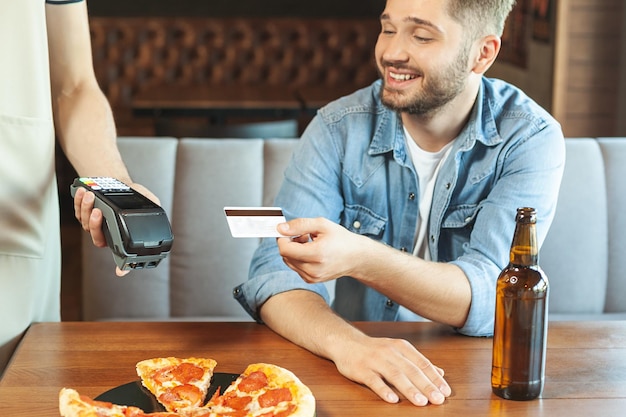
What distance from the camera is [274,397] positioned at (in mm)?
1201

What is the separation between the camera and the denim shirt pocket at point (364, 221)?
1921mm

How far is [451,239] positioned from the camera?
6.21 ft

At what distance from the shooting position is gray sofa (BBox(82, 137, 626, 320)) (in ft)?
8.34

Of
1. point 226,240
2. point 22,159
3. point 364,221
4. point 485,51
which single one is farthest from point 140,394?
point 226,240

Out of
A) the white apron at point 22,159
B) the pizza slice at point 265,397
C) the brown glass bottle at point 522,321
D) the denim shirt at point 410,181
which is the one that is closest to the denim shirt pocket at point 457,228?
the denim shirt at point 410,181

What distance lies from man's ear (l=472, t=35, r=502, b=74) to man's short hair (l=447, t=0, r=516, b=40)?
13mm

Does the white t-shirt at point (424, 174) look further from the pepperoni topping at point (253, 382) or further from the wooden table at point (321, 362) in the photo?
the pepperoni topping at point (253, 382)

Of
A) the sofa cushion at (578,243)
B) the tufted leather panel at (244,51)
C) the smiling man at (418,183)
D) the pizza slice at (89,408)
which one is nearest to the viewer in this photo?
the pizza slice at (89,408)

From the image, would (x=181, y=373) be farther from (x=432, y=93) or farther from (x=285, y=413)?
(x=432, y=93)

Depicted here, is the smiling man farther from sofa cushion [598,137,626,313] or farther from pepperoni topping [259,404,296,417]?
sofa cushion [598,137,626,313]

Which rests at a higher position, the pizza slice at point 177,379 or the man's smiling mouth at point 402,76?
the man's smiling mouth at point 402,76

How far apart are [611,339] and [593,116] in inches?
130

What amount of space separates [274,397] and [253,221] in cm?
27

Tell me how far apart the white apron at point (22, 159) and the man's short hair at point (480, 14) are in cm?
80
